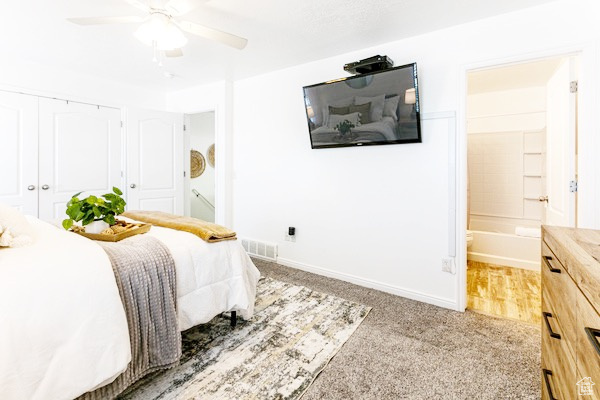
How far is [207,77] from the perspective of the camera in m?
3.83

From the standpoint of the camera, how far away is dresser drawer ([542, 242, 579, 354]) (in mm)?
869

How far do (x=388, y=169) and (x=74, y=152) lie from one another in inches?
141

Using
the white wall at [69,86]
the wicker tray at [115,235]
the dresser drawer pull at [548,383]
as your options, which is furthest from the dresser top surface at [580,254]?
the white wall at [69,86]

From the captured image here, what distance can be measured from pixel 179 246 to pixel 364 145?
1.95 meters

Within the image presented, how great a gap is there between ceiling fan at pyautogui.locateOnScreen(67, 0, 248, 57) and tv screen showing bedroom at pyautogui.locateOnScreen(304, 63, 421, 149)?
1122 mm

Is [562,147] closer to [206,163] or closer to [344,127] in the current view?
[344,127]

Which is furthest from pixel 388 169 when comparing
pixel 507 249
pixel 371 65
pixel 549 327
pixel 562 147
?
pixel 507 249

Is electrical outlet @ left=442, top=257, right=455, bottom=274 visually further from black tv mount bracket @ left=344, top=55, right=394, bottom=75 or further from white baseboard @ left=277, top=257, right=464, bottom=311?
black tv mount bracket @ left=344, top=55, right=394, bottom=75

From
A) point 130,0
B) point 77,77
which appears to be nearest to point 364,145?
point 130,0

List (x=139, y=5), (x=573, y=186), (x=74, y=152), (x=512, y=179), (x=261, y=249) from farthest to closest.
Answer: (x=512, y=179) < (x=261, y=249) < (x=74, y=152) < (x=573, y=186) < (x=139, y=5)

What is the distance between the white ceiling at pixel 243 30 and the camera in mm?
2162

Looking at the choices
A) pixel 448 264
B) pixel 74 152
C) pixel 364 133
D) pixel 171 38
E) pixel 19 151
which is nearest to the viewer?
pixel 171 38

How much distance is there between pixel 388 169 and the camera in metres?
2.82

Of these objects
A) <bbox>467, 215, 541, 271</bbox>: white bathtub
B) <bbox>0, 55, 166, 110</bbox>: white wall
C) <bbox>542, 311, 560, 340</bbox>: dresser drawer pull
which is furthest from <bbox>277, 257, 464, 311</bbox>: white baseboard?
<bbox>0, 55, 166, 110</bbox>: white wall
